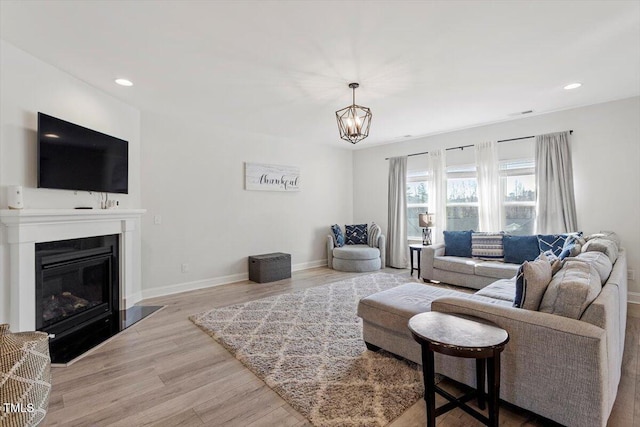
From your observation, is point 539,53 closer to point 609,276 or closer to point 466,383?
point 609,276

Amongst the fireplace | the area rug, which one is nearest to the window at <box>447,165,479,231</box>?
the area rug

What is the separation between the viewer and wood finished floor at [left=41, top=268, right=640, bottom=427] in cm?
178

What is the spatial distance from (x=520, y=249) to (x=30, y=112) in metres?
5.80

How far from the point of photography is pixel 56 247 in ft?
9.36

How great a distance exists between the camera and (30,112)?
267cm

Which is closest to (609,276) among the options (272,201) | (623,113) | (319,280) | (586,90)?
(586,90)

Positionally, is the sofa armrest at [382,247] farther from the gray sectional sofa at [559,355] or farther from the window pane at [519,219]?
the gray sectional sofa at [559,355]

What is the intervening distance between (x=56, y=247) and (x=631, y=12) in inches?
200

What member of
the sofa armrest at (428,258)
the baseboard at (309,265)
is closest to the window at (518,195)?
the sofa armrest at (428,258)

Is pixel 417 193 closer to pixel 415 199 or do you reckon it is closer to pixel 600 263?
pixel 415 199

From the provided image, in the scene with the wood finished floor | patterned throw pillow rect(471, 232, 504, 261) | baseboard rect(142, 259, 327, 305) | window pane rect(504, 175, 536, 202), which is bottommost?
the wood finished floor

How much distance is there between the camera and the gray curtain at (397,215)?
608 cm

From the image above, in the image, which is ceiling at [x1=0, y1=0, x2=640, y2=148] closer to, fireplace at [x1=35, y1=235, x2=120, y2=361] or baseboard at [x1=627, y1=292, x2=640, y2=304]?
fireplace at [x1=35, y1=235, x2=120, y2=361]

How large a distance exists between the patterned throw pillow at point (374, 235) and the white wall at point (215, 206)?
3.24 feet
